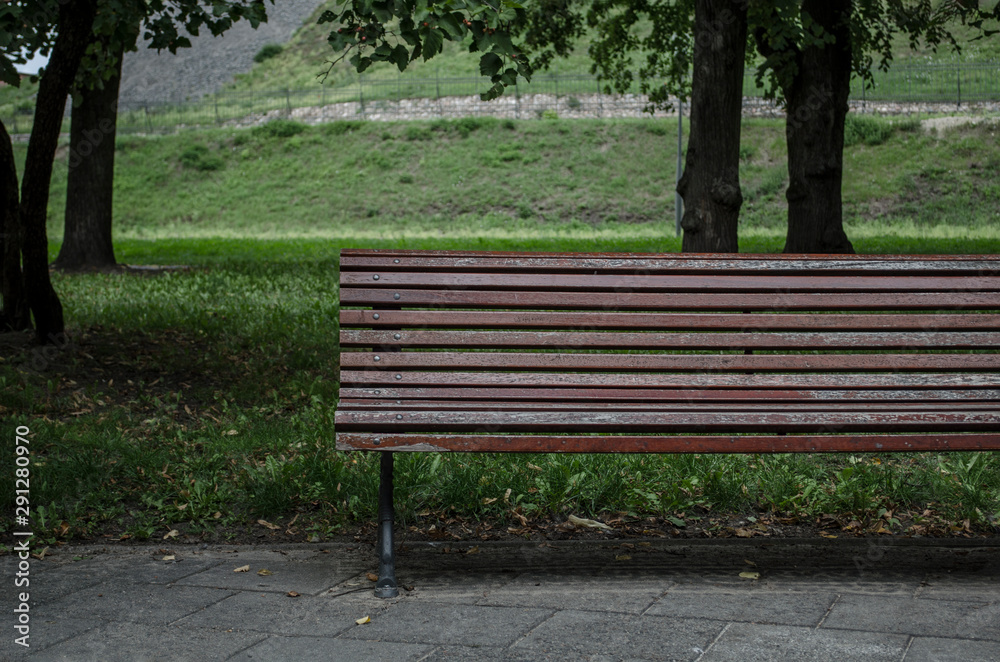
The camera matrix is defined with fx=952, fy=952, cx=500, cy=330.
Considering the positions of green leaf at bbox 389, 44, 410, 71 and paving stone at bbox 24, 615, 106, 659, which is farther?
green leaf at bbox 389, 44, 410, 71

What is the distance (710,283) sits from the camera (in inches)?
135

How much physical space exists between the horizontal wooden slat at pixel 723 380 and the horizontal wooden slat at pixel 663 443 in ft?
1.00

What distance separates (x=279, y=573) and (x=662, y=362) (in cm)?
151

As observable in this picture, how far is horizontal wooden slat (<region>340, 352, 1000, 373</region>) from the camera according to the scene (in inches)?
128

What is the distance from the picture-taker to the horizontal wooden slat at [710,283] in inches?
132

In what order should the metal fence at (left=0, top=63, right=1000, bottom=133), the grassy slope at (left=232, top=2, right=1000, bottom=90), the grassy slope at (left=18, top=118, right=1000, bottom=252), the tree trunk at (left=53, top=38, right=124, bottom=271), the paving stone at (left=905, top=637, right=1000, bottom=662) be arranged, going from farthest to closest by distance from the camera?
the grassy slope at (left=232, top=2, right=1000, bottom=90), the metal fence at (left=0, top=63, right=1000, bottom=133), the grassy slope at (left=18, top=118, right=1000, bottom=252), the tree trunk at (left=53, top=38, right=124, bottom=271), the paving stone at (left=905, top=637, right=1000, bottom=662)

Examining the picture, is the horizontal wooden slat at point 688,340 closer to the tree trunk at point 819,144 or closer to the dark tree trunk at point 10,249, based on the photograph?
the dark tree trunk at point 10,249

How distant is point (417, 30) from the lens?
3738 millimetres

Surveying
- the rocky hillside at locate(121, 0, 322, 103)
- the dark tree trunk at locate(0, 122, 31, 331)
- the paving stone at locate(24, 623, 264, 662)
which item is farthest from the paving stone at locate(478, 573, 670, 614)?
the rocky hillside at locate(121, 0, 322, 103)

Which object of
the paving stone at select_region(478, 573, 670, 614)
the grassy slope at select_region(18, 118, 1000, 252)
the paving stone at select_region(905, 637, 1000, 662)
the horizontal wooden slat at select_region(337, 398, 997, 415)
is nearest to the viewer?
the paving stone at select_region(905, 637, 1000, 662)

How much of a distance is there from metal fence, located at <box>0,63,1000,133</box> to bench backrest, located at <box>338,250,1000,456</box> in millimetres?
35129

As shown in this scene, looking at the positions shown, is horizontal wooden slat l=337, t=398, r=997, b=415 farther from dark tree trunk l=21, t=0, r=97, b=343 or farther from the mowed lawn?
dark tree trunk l=21, t=0, r=97, b=343

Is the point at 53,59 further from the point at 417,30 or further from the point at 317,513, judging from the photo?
the point at 317,513

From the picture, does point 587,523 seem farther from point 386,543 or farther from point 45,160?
point 45,160
